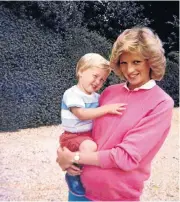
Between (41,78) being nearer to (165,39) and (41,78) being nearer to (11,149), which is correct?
(11,149)

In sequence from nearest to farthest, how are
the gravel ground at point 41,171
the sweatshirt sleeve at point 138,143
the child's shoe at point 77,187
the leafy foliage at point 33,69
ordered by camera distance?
the sweatshirt sleeve at point 138,143 → the child's shoe at point 77,187 → the gravel ground at point 41,171 → the leafy foliage at point 33,69

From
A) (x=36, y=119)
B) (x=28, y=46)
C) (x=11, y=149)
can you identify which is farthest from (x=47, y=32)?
(x=11, y=149)

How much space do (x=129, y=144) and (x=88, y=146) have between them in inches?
10.0

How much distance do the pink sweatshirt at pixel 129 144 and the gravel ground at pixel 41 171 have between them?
2997 mm

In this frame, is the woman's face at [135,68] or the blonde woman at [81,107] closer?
the woman's face at [135,68]

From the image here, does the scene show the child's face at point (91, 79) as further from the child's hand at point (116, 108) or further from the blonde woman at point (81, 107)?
the child's hand at point (116, 108)

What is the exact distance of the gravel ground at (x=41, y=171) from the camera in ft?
17.5

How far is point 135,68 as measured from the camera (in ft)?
7.48

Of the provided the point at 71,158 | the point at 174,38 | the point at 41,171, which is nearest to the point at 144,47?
the point at 71,158

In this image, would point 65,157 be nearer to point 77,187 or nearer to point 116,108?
point 77,187

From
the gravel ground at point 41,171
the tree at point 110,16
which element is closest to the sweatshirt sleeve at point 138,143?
the gravel ground at point 41,171

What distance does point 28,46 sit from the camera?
929 centimetres

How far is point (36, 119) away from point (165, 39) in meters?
6.29

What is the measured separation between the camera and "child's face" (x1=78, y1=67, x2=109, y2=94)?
2539mm
